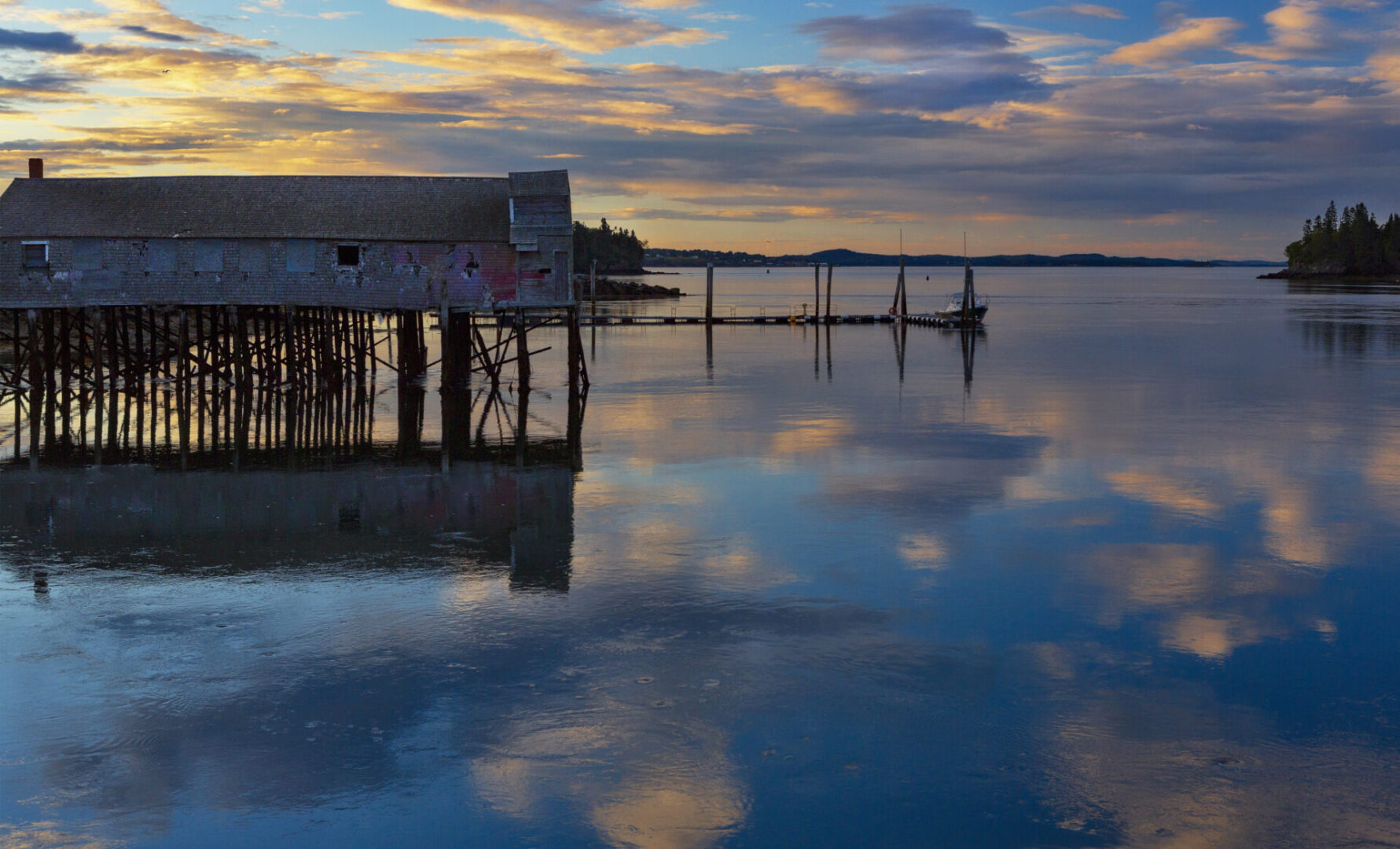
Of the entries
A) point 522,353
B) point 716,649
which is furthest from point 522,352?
point 716,649

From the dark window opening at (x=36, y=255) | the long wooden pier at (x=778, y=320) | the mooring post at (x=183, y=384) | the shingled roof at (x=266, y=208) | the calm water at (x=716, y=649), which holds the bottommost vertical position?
A: the calm water at (x=716, y=649)

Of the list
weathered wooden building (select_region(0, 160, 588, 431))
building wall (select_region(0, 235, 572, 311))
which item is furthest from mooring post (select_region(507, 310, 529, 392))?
building wall (select_region(0, 235, 572, 311))

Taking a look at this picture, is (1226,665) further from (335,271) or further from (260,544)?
(335,271)

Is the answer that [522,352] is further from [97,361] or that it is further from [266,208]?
[97,361]

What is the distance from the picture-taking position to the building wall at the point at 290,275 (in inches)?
1385

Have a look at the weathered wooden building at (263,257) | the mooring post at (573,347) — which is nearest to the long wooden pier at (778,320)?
the mooring post at (573,347)

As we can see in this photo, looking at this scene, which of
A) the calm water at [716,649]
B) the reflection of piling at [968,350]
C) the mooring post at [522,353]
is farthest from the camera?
the reflection of piling at [968,350]

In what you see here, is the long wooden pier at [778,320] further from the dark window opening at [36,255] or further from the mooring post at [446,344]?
the dark window opening at [36,255]

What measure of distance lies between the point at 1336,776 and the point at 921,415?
23.4 metres

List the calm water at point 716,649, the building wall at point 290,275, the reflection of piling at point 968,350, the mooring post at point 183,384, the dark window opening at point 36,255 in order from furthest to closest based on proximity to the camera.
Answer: the reflection of piling at point 968,350 → the building wall at point 290,275 → the dark window opening at point 36,255 → the mooring post at point 183,384 → the calm water at point 716,649

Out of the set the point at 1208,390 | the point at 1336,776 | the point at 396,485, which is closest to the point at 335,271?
the point at 396,485

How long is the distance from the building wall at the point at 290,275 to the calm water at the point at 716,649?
418 inches

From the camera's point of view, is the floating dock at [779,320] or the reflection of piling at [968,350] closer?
the reflection of piling at [968,350]

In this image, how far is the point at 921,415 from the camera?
3328cm
